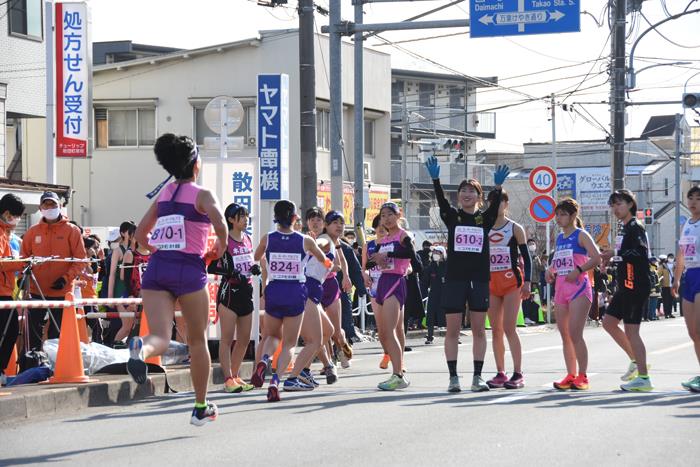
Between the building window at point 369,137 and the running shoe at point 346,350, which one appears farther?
the building window at point 369,137

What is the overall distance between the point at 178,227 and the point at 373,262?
4.96 meters

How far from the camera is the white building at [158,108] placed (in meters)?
39.7

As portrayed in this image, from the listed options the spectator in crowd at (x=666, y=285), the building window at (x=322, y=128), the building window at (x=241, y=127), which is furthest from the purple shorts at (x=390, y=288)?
the building window at (x=322, y=128)

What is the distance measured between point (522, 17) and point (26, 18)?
48.3 feet

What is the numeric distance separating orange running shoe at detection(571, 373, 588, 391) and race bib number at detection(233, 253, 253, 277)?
3.55 m

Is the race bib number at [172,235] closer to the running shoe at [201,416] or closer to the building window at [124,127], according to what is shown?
the running shoe at [201,416]

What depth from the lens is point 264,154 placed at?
64.6ft

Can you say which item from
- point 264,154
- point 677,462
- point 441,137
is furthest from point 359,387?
point 441,137

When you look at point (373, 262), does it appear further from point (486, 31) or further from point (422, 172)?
point (422, 172)

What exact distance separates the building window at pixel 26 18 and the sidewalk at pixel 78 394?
19651mm

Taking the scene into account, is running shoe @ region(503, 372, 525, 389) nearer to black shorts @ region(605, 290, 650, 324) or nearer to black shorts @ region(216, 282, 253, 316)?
black shorts @ region(605, 290, 650, 324)

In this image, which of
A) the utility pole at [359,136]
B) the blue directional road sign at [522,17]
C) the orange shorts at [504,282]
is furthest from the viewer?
the utility pole at [359,136]

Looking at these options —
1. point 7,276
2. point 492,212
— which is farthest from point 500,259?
point 7,276

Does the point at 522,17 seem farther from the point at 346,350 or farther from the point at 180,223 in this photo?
the point at 180,223
